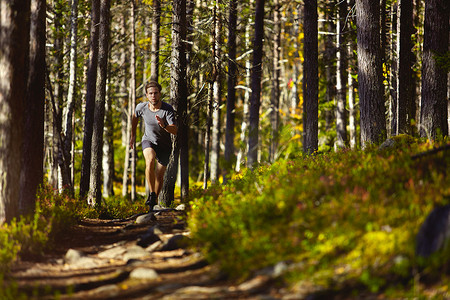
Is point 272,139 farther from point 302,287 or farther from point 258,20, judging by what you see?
point 258,20

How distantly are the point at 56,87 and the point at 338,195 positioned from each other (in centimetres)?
1584

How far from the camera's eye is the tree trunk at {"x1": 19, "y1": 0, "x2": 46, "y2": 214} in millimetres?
Result: 7430

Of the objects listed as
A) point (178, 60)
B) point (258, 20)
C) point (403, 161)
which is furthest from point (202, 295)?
point (258, 20)

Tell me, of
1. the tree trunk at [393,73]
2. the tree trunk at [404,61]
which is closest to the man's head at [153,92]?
the tree trunk at [404,61]

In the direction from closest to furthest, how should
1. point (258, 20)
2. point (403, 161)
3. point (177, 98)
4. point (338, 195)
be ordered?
1. point (338, 195)
2. point (403, 161)
3. point (177, 98)
4. point (258, 20)

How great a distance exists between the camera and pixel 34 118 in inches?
303

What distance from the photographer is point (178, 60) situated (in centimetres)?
1170

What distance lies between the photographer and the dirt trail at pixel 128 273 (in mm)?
4461

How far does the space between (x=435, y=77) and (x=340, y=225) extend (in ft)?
22.0

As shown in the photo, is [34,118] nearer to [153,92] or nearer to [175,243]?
[153,92]

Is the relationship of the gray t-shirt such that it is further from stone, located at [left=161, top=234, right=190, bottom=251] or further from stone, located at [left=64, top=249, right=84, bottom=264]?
stone, located at [left=64, top=249, right=84, bottom=264]

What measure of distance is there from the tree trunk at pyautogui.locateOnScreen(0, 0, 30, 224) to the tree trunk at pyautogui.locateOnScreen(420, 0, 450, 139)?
314 inches

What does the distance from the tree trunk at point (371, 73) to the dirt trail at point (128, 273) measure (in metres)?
5.29

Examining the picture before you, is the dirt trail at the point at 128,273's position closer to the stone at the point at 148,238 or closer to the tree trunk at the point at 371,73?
the stone at the point at 148,238
